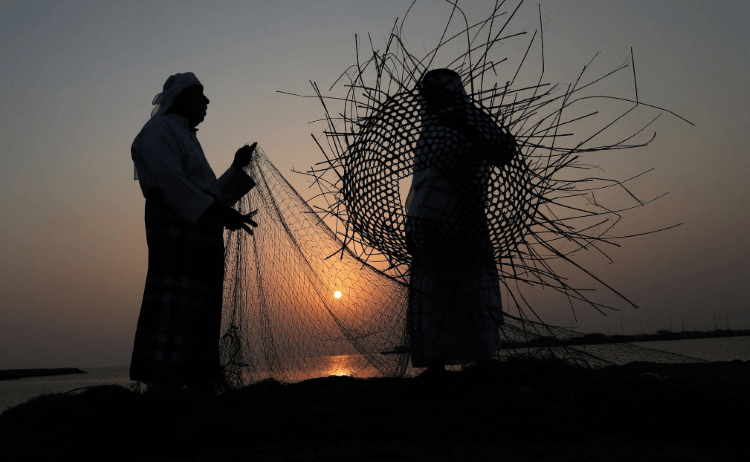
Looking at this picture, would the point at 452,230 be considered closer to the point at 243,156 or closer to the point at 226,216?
the point at 226,216

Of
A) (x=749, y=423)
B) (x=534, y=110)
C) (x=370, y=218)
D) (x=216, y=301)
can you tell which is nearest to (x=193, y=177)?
(x=216, y=301)

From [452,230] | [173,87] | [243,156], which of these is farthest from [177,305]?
[452,230]

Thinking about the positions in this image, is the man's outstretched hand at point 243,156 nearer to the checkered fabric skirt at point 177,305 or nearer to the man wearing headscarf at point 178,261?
the man wearing headscarf at point 178,261

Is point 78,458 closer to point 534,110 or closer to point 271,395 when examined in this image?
point 271,395

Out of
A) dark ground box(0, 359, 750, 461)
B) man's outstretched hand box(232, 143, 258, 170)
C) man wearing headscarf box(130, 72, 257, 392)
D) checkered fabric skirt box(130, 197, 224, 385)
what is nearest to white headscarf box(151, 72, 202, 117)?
man wearing headscarf box(130, 72, 257, 392)

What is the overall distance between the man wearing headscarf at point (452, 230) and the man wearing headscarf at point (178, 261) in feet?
3.07

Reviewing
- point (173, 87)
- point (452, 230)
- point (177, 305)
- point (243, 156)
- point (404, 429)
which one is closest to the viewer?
point (404, 429)

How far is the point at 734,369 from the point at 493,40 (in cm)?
280

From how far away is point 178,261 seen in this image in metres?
2.58

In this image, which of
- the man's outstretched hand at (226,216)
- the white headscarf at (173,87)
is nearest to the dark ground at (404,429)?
the man's outstretched hand at (226,216)

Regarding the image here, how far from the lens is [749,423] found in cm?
157

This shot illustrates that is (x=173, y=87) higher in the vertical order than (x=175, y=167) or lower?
higher

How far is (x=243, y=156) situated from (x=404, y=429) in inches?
79.3

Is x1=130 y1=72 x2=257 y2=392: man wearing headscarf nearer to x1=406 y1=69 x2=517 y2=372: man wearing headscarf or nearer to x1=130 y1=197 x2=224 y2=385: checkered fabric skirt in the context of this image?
x1=130 y1=197 x2=224 y2=385: checkered fabric skirt
